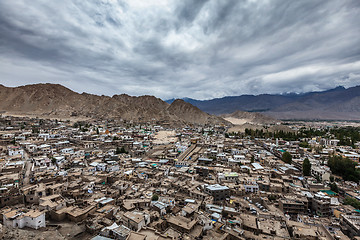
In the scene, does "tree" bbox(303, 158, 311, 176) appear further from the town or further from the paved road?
the paved road

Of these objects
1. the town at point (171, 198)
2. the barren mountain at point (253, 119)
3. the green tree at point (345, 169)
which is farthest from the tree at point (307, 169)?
the barren mountain at point (253, 119)

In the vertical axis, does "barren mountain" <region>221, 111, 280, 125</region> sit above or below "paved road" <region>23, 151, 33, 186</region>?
above

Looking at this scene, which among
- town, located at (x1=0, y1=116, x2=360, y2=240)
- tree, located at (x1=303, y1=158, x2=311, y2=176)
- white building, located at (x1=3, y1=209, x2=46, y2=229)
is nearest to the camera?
white building, located at (x1=3, y1=209, x2=46, y2=229)

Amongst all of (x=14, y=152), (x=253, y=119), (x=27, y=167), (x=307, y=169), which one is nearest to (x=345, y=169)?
(x=307, y=169)

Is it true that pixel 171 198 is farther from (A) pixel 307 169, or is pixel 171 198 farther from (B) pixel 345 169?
(B) pixel 345 169

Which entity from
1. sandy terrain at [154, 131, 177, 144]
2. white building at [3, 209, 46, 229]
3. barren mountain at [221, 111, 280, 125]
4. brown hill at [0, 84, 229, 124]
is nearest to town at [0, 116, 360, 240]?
white building at [3, 209, 46, 229]

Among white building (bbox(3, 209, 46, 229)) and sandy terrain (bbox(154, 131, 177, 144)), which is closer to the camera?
white building (bbox(3, 209, 46, 229))

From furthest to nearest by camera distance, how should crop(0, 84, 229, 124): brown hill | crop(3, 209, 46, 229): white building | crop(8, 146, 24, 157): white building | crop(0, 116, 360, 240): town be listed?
crop(0, 84, 229, 124): brown hill
crop(8, 146, 24, 157): white building
crop(0, 116, 360, 240): town
crop(3, 209, 46, 229): white building

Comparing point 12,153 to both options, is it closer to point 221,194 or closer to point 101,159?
point 101,159

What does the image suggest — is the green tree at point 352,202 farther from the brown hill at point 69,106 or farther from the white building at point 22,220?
the brown hill at point 69,106
